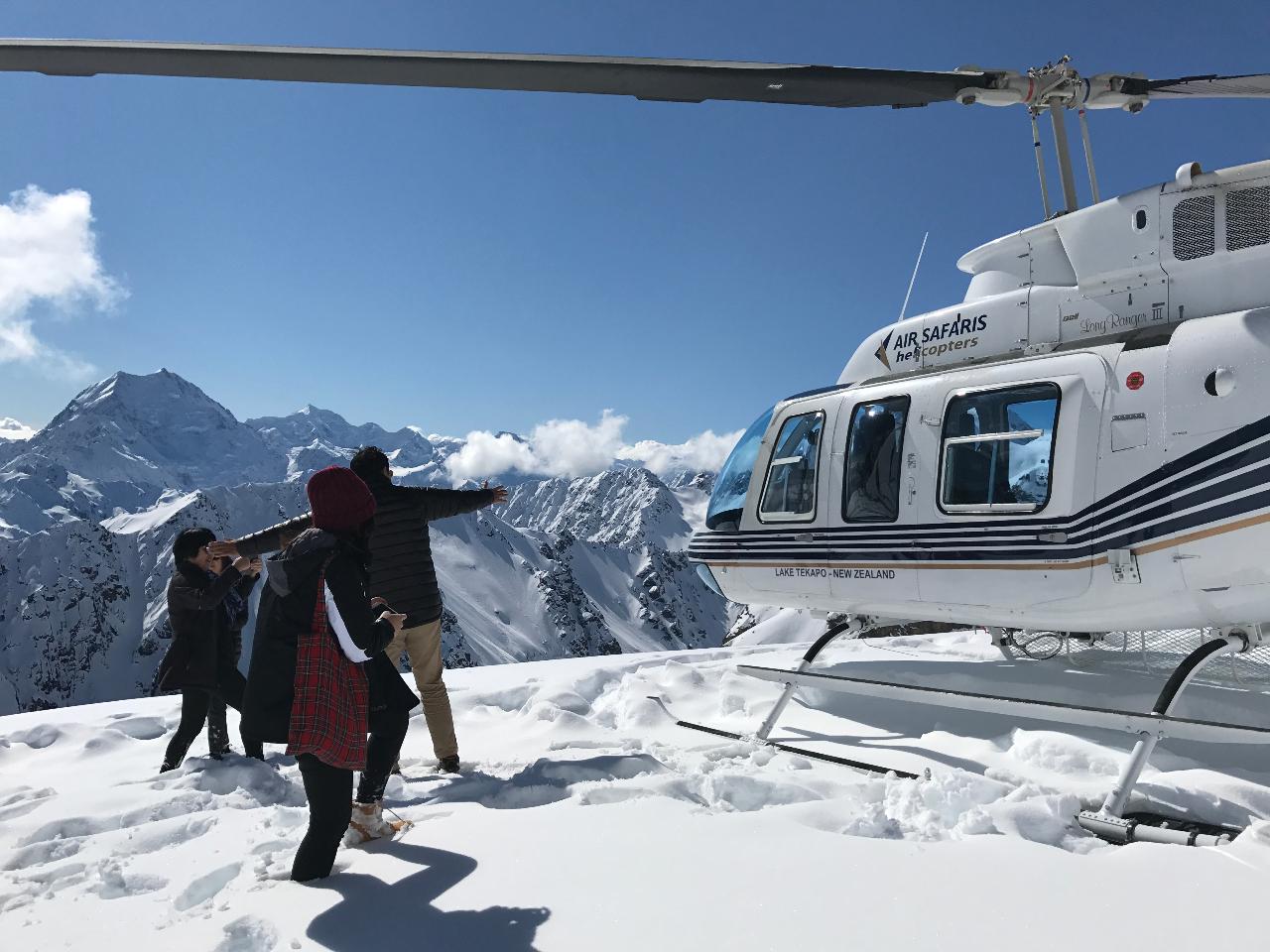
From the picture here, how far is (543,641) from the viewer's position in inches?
7736

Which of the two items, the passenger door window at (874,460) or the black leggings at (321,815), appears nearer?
the black leggings at (321,815)

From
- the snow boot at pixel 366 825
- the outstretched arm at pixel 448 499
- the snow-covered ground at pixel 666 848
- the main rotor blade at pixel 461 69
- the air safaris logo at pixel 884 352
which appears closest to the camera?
the snow-covered ground at pixel 666 848

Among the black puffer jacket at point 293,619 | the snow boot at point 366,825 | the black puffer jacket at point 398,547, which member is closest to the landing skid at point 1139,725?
the black puffer jacket at point 398,547

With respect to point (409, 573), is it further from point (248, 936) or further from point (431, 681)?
point (248, 936)

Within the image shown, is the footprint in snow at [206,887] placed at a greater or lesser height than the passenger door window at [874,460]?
lesser

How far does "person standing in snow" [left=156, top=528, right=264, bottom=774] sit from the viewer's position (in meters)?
4.68

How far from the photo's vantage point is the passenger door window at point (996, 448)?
15.1 feet

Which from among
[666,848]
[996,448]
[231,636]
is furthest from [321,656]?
[996,448]

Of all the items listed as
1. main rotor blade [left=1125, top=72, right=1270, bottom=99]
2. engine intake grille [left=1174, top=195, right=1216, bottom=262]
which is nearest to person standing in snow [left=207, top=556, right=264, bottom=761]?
engine intake grille [left=1174, top=195, right=1216, bottom=262]

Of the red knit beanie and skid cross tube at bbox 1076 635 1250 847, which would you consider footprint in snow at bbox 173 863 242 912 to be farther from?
skid cross tube at bbox 1076 635 1250 847

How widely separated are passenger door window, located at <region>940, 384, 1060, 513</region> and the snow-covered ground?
1.38 meters

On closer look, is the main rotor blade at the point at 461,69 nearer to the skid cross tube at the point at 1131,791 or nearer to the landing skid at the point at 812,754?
the skid cross tube at the point at 1131,791

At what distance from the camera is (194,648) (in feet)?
15.7

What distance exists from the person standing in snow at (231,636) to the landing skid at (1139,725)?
3.28 meters
